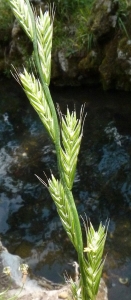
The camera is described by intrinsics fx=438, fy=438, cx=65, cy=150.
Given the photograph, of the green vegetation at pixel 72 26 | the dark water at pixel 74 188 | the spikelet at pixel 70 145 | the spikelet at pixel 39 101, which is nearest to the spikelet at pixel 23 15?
the spikelet at pixel 39 101

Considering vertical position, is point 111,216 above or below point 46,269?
below

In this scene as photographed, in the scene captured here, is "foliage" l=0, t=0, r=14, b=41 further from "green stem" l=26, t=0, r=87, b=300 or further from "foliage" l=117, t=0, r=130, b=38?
"green stem" l=26, t=0, r=87, b=300

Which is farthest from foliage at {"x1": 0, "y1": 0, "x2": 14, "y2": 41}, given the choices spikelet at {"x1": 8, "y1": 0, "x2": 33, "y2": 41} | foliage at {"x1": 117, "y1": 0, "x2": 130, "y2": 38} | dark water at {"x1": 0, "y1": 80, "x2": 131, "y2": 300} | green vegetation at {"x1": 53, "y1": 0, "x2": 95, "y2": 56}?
spikelet at {"x1": 8, "y1": 0, "x2": 33, "y2": 41}

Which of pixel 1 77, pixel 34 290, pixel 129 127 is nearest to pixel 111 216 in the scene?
pixel 34 290

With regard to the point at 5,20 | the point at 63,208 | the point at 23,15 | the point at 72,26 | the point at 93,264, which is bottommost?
the point at 72,26

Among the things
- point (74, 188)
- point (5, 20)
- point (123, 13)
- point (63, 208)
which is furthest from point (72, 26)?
point (63, 208)

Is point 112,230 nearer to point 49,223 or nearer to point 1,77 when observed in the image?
point 49,223

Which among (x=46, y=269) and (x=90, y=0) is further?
(x=90, y=0)

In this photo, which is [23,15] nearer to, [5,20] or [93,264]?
[93,264]
